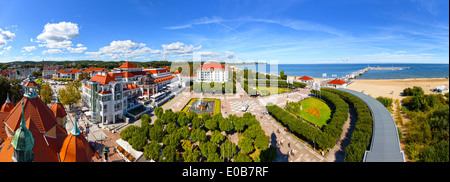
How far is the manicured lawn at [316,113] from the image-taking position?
23.0 meters

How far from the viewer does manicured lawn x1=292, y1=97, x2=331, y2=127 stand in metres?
23.0

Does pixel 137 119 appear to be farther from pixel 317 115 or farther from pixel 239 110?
pixel 317 115

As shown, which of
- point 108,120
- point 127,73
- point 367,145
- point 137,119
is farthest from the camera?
point 127,73

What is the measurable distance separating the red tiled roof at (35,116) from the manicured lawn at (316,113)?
25.3 metres

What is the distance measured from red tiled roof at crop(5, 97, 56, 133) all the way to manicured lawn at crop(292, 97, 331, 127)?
25.3 meters

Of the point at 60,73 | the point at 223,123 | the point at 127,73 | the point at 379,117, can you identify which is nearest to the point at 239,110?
the point at 223,123

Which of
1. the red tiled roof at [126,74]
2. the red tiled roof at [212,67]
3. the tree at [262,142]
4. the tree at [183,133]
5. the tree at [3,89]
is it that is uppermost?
the red tiled roof at [212,67]

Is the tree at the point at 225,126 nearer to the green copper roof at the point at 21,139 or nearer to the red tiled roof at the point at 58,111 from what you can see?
the green copper roof at the point at 21,139

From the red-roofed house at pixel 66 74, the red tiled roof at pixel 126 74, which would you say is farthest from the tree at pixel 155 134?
the red-roofed house at pixel 66 74

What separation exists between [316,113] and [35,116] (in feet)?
96.9

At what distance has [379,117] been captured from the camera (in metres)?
17.2

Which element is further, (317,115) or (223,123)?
(317,115)

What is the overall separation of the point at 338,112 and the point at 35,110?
28109 millimetres

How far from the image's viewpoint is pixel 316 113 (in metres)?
25.6
